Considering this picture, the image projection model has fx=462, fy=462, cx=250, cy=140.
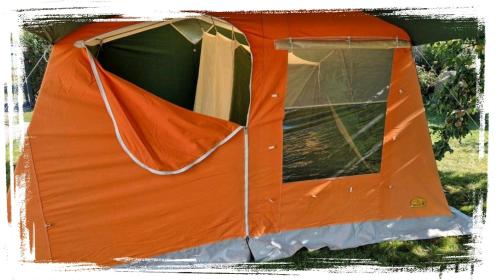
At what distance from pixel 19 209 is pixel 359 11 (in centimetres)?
253

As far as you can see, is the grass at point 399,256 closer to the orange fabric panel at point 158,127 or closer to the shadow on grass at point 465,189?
the shadow on grass at point 465,189

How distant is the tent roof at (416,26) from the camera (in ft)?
8.79

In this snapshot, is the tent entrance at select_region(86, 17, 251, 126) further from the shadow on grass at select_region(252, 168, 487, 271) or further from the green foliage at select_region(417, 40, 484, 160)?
the green foliage at select_region(417, 40, 484, 160)

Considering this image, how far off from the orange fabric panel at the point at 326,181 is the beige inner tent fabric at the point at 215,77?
0.76 m

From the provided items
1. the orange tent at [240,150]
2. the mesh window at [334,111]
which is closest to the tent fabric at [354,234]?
the orange tent at [240,150]

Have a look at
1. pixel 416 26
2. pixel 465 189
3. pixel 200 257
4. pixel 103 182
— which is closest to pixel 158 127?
pixel 103 182

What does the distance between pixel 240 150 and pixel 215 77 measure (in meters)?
1.20

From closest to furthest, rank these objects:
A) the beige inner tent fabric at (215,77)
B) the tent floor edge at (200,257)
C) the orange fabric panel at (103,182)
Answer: the orange fabric panel at (103,182), the tent floor edge at (200,257), the beige inner tent fabric at (215,77)

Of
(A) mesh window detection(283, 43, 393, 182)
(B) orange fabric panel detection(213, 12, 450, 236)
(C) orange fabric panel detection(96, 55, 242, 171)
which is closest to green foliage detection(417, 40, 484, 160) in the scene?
(B) orange fabric panel detection(213, 12, 450, 236)

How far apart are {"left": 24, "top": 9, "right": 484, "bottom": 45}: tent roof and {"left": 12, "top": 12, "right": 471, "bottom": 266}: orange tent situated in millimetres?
71

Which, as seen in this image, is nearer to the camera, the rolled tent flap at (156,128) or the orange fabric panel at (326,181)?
the rolled tent flap at (156,128)

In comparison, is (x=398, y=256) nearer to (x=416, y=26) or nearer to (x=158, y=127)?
(x=416, y=26)

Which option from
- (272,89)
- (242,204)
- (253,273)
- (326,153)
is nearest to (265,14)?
(272,89)

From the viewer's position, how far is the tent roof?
8.79 feet
